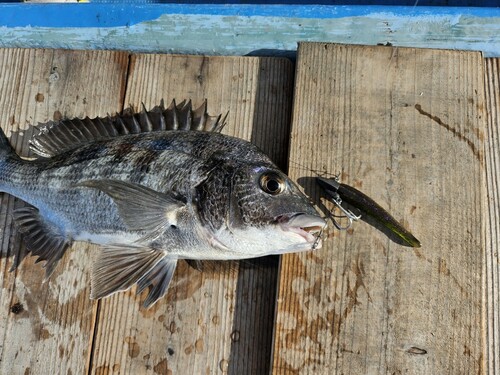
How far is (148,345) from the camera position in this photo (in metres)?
2.25

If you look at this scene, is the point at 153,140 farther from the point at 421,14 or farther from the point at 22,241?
the point at 421,14

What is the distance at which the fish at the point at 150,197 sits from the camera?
1.92 m

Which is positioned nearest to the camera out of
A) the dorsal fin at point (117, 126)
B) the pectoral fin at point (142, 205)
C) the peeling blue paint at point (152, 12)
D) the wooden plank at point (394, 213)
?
the pectoral fin at point (142, 205)

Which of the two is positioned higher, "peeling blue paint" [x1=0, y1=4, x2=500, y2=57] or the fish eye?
"peeling blue paint" [x1=0, y1=4, x2=500, y2=57]

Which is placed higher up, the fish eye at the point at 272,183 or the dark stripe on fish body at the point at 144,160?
the dark stripe on fish body at the point at 144,160

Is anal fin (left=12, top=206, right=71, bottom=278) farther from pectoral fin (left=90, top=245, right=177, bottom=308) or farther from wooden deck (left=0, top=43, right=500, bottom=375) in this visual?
pectoral fin (left=90, top=245, right=177, bottom=308)

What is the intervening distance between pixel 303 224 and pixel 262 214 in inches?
7.4

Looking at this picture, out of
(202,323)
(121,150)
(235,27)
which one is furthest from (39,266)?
(235,27)

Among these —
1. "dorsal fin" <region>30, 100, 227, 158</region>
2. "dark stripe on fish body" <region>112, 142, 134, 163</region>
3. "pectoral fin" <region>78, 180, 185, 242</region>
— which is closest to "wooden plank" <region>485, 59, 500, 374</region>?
"dorsal fin" <region>30, 100, 227, 158</region>

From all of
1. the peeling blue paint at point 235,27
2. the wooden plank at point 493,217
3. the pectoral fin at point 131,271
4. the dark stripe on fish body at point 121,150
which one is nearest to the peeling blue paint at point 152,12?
the peeling blue paint at point 235,27

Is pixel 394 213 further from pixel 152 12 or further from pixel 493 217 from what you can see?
pixel 152 12

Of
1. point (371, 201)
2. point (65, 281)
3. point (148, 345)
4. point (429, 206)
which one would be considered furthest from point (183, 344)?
point (429, 206)

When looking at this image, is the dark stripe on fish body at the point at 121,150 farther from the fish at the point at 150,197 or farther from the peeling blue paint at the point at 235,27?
the peeling blue paint at the point at 235,27

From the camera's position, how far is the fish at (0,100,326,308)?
192cm
